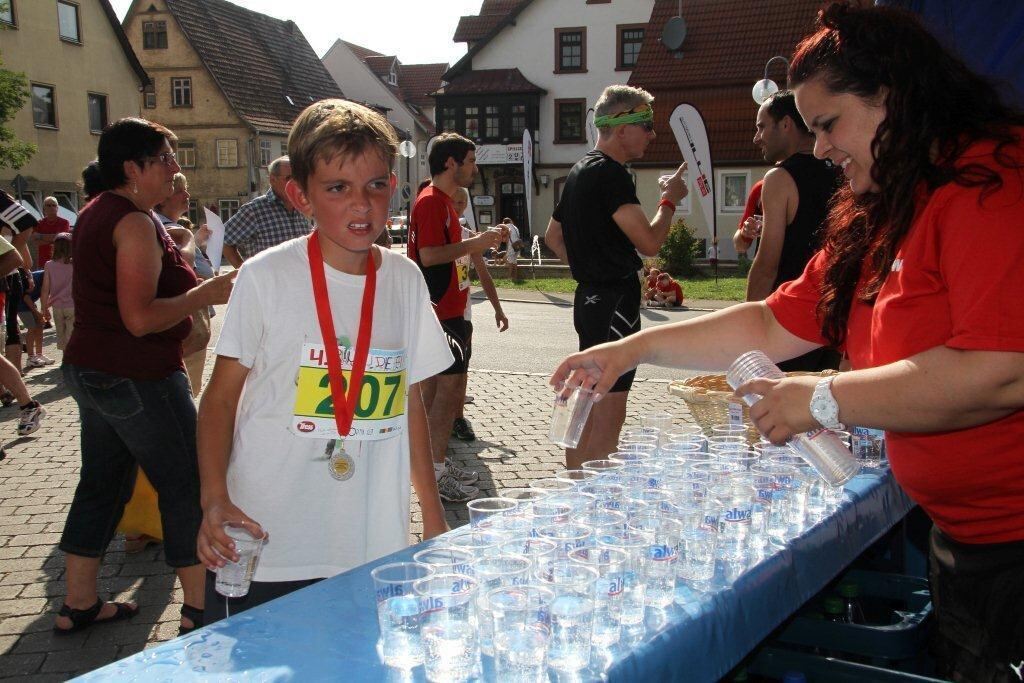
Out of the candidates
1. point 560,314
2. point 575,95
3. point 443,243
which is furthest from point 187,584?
point 575,95

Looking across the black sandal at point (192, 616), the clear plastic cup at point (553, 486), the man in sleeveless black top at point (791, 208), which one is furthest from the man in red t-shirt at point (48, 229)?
the clear plastic cup at point (553, 486)

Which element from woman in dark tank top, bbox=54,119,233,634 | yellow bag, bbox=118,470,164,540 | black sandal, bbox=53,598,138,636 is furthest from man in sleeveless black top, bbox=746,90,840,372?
black sandal, bbox=53,598,138,636

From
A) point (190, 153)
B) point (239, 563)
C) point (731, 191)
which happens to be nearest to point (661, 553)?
point (239, 563)

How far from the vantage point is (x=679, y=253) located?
2672 cm

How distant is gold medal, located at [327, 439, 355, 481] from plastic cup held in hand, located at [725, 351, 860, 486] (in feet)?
3.66

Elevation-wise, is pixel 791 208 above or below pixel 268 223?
above

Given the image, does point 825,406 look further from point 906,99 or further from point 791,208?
point 791,208

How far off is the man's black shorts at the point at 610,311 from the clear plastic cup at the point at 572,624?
3414 millimetres

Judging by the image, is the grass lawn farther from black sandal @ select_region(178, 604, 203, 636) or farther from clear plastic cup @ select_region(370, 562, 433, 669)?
clear plastic cup @ select_region(370, 562, 433, 669)

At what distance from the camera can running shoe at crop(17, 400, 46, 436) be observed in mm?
7809

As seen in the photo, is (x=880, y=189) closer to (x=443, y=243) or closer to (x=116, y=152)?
(x=116, y=152)

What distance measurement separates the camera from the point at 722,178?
3609cm

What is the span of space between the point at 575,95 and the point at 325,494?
147ft

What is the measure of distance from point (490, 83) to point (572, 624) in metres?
46.1
